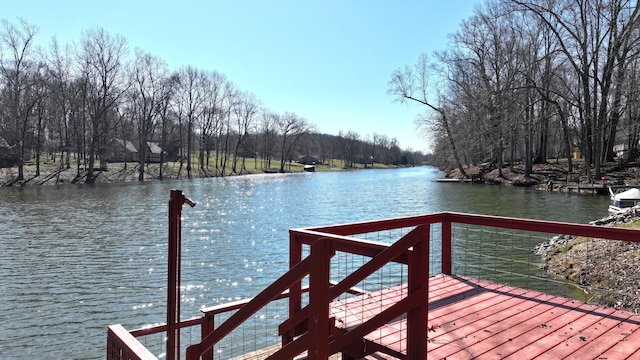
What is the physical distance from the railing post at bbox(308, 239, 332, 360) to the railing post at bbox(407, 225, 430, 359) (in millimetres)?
537

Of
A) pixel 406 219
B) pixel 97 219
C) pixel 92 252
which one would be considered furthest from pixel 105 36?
pixel 406 219

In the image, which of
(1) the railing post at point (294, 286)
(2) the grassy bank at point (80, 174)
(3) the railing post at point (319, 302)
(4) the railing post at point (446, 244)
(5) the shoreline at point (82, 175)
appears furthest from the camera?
(2) the grassy bank at point (80, 174)

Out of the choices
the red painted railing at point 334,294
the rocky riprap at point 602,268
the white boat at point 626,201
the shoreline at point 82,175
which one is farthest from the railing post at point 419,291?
the shoreline at point 82,175

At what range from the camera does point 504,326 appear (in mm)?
3891

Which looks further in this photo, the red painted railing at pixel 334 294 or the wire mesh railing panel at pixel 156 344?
the wire mesh railing panel at pixel 156 344

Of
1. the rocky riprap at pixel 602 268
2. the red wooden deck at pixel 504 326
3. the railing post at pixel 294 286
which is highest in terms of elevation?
the railing post at pixel 294 286

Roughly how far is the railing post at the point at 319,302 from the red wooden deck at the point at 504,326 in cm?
105

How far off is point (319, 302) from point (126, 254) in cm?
1135

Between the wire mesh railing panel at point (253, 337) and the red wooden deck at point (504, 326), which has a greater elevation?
the red wooden deck at point (504, 326)

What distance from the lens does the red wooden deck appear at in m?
3.34

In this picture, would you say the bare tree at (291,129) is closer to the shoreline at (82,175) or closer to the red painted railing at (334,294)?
the shoreline at (82,175)

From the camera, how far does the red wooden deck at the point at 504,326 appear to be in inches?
131

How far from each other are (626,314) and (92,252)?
12721mm

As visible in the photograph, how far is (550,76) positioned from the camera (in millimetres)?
31141
